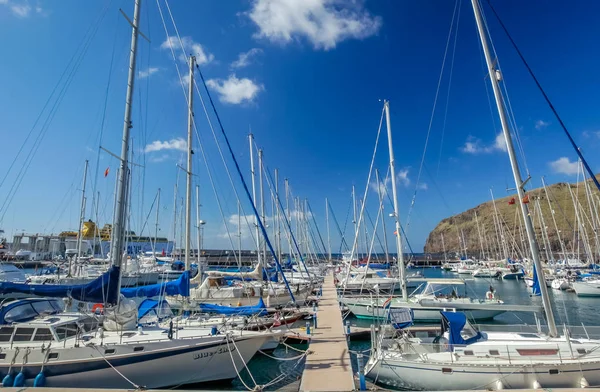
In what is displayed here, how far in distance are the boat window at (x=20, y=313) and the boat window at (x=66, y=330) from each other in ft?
5.43

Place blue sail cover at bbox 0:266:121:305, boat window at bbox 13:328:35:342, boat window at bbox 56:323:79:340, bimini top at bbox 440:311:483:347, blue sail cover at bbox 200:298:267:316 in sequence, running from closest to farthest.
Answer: boat window at bbox 13:328:35:342 < boat window at bbox 56:323:79:340 < bimini top at bbox 440:311:483:347 < blue sail cover at bbox 0:266:121:305 < blue sail cover at bbox 200:298:267:316

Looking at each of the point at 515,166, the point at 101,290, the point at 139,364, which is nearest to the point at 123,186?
the point at 101,290

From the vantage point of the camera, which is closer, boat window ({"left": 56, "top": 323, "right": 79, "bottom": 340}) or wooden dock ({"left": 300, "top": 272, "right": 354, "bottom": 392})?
wooden dock ({"left": 300, "top": 272, "right": 354, "bottom": 392})

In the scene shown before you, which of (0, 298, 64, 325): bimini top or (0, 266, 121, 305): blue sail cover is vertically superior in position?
(0, 266, 121, 305): blue sail cover

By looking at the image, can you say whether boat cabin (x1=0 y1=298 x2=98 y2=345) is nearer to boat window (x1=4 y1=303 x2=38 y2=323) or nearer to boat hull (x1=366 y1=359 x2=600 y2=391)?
boat window (x1=4 y1=303 x2=38 y2=323)

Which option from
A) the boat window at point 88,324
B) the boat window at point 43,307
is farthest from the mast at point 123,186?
the boat window at point 43,307

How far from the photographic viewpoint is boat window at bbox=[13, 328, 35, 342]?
10.1 m

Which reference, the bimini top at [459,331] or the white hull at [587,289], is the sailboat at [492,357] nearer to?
the bimini top at [459,331]

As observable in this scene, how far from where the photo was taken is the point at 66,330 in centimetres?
1054

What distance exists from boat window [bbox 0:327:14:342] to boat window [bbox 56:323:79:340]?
1.41 metres

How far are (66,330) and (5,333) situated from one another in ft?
5.66

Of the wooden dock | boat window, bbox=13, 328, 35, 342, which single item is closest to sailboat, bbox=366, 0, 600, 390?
the wooden dock

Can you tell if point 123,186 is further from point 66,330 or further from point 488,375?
point 488,375

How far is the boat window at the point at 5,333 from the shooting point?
10.1 metres
